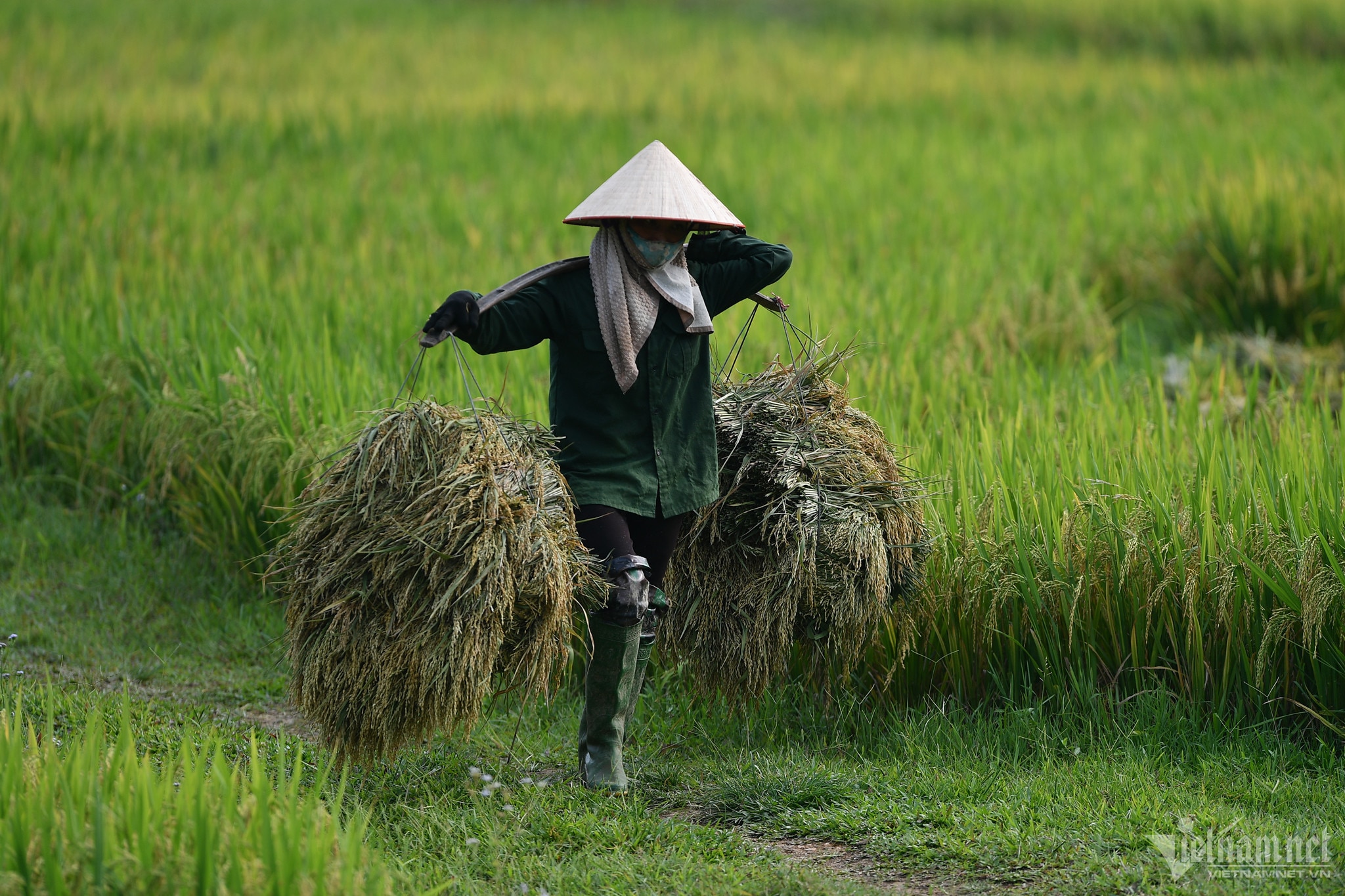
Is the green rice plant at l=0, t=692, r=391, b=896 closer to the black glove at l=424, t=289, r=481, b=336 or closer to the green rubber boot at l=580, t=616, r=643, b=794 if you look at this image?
the green rubber boot at l=580, t=616, r=643, b=794

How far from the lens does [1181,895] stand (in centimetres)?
233

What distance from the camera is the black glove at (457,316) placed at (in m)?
2.57

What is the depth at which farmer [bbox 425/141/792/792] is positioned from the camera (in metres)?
2.74

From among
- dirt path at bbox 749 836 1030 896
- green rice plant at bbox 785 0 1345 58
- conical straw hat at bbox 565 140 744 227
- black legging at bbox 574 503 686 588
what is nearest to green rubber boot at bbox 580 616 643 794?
black legging at bbox 574 503 686 588

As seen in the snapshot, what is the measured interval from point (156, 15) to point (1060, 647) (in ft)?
47.7

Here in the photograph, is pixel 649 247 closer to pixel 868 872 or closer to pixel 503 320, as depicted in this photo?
pixel 503 320

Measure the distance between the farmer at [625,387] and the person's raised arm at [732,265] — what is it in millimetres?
78

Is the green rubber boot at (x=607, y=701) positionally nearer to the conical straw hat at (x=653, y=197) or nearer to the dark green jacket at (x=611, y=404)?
the dark green jacket at (x=611, y=404)

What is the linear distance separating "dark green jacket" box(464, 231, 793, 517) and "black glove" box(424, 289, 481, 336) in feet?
0.32

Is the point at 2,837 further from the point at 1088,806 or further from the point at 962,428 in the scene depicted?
the point at 962,428

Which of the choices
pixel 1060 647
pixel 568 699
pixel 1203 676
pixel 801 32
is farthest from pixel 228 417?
pixel 801 32

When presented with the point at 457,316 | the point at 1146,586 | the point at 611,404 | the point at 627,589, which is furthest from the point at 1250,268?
the point at 457,316

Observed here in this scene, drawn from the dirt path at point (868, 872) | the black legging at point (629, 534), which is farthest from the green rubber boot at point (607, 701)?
the dirt path at point (868, 872)

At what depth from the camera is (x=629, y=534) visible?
2.82m
